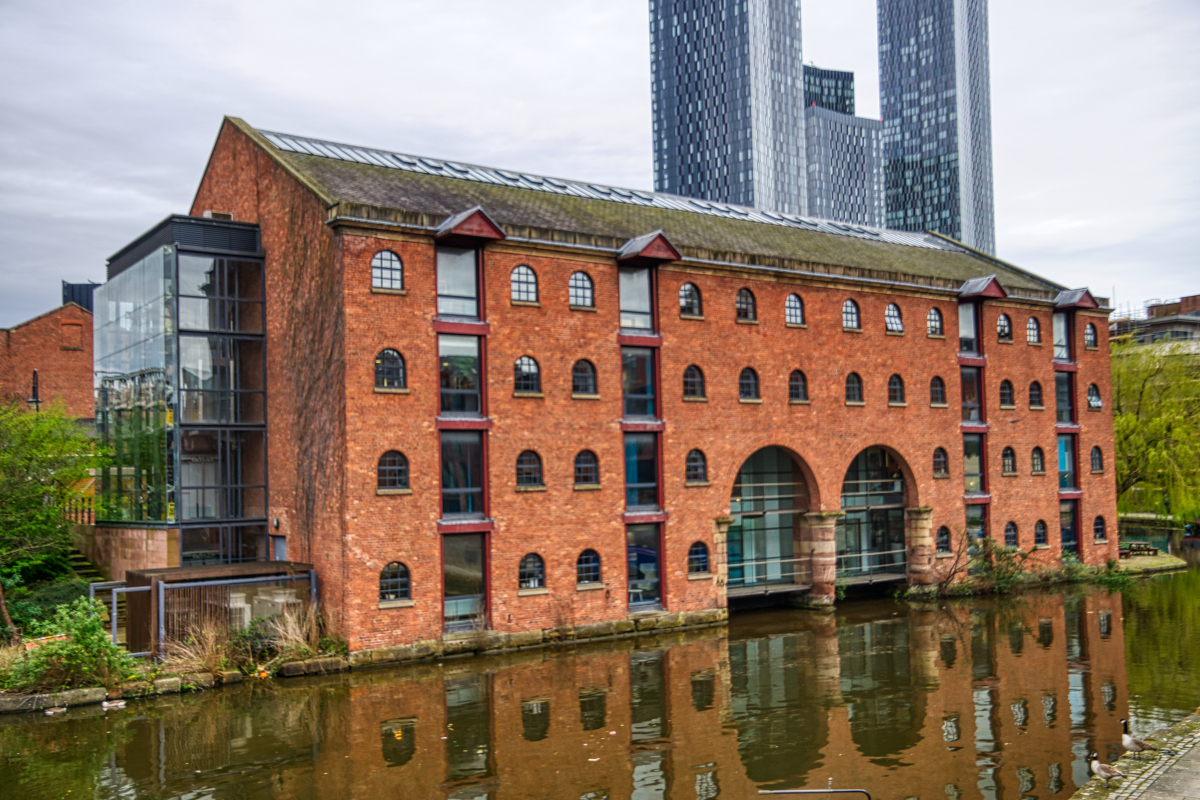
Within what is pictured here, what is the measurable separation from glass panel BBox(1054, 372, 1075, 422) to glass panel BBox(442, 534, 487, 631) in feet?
80.6

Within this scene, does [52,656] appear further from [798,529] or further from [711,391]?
[798,529]

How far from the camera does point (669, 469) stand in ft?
91.0

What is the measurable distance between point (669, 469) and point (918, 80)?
143m

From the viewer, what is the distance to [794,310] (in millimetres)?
30953

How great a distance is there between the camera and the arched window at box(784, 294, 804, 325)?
30797 mm

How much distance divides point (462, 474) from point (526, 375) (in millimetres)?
3086

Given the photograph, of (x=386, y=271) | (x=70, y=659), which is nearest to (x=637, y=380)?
(x=386, y=271)

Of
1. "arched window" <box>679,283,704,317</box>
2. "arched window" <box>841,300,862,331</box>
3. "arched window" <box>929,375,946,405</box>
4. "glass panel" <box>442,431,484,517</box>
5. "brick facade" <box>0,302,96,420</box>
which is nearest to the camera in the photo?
"glass panel" <box>442,431,484,517</box>

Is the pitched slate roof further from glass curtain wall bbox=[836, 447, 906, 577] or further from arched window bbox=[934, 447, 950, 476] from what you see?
glass curtain wall bbox=[836, 447, 906, 577]

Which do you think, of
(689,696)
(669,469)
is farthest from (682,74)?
(689,696)

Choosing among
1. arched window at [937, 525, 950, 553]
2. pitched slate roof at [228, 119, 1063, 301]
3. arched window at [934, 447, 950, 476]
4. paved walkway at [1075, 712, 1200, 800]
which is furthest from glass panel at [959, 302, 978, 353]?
paved walkway at [1075, 712, 1200, 800]

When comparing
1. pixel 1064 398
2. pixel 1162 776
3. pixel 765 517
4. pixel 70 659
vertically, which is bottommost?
pixel 1162 776

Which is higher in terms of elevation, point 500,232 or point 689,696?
point 500,232

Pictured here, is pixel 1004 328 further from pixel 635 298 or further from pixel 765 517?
pixel 635 298
